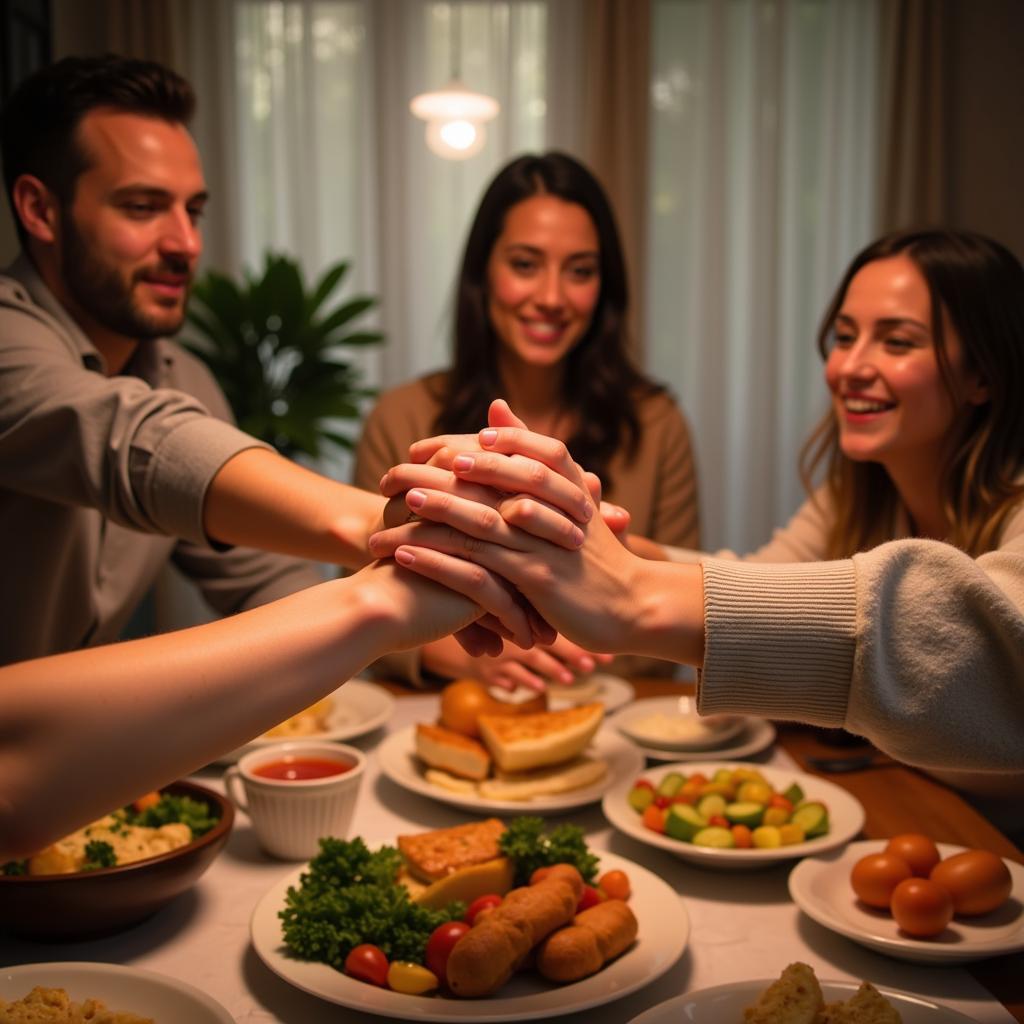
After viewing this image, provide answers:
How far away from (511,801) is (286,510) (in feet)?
1.68

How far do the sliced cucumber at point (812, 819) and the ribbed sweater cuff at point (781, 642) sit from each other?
0.29 meters

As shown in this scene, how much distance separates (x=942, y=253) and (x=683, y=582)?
1.10 m

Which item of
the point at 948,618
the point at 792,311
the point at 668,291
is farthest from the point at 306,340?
the point at 948,618

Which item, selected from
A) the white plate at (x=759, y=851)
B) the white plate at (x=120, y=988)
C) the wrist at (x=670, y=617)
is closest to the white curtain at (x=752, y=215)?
the white plate at (x=759, y=851)

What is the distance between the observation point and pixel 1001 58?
16.8 ft

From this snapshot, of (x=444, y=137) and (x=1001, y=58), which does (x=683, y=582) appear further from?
(x=1001, y=58)

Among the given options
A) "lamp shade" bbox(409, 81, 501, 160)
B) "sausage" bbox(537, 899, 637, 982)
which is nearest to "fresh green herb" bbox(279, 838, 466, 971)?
"sausage" bbox(537, 899, 637, 982)

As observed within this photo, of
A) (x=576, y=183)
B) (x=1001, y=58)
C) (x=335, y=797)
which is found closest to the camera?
(x=335, y=797)

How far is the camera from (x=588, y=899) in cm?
119

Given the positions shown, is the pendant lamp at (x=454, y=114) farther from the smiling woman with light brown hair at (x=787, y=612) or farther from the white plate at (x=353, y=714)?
the smiling woman with light brown hair at (x=787, y=612)

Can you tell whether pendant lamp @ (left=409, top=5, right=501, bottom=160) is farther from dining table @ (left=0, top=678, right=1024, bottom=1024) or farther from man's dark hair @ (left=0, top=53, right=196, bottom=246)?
dining table @ (left=0, top=678, right=1024, bottom=1024)

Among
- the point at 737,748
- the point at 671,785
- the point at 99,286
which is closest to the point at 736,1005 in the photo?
the point at 671,785

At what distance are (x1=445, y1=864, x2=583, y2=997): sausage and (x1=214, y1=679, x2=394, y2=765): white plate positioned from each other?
684mm

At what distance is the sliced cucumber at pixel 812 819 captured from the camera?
139cm
